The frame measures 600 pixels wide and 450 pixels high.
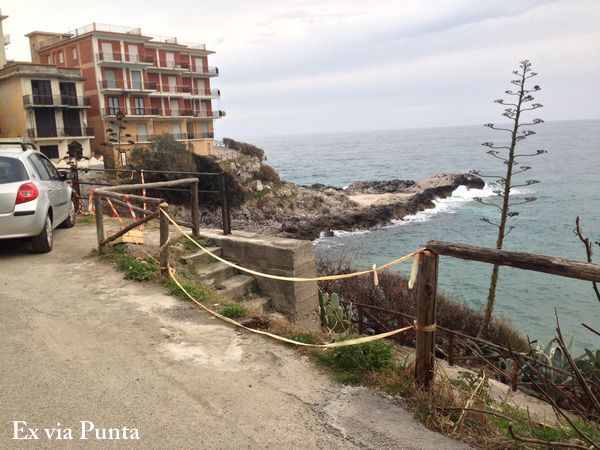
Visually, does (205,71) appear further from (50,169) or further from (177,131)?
(50,169)

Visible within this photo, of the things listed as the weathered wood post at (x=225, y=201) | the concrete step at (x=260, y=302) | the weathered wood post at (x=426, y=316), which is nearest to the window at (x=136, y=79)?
the weathered wood post at (x=225, y=201)

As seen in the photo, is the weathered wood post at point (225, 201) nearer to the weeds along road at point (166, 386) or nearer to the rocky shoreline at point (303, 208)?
the weeds along road at point (166, 386)

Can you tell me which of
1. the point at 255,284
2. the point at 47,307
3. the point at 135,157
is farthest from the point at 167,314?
the point at 135,157

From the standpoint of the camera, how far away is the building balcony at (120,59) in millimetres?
47250

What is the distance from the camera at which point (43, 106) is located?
1618 inches

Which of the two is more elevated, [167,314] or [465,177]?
[167,314]

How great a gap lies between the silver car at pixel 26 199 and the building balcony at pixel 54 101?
37.5m

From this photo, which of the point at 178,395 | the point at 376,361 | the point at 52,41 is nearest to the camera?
the point at 178,395

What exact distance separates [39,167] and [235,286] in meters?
4.00

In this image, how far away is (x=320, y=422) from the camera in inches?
138

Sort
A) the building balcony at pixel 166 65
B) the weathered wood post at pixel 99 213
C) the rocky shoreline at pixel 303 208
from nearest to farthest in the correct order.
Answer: the weathered wood post at pixel 99 213
the rocky shoreline at pixel 303 208
the building balcony at pixel 166 65

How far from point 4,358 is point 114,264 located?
3.00 m

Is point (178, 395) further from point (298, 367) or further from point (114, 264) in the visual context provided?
point (114, 264)

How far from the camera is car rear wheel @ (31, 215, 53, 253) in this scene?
782 cm
